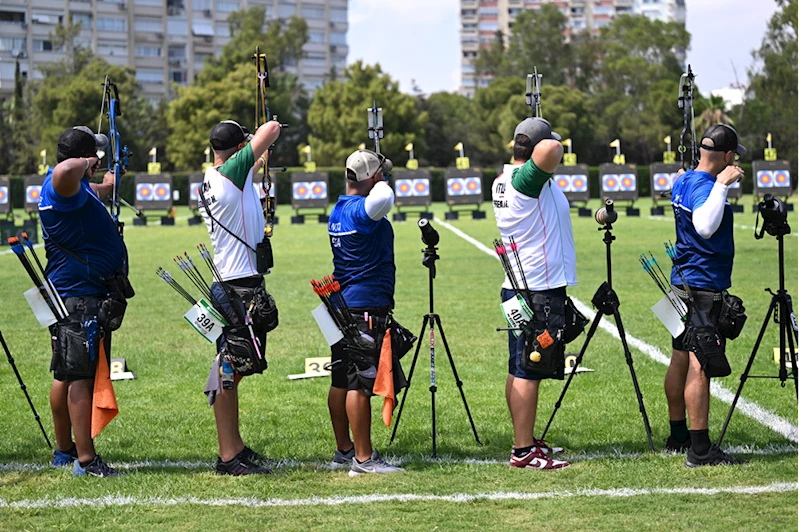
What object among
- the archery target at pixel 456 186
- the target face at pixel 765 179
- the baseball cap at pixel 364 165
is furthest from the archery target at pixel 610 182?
the baseball cap at pixel 364 165

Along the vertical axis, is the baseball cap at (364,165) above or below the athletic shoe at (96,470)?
above

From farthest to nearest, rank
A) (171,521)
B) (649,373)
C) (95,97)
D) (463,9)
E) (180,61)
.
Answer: (463,9) < (180,61) < (95,97) < (649,373) < (171,521)

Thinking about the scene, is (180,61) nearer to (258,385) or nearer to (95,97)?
(95,97)

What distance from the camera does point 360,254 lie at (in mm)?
6062

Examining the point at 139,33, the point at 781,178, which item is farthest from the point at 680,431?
the point at 139,33

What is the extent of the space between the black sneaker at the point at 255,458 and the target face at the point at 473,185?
2786cm

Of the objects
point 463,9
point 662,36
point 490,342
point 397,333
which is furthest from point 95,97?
point 463,9

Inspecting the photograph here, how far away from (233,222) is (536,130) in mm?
1759

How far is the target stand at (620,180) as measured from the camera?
34.1 metres

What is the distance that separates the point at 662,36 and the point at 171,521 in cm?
6558

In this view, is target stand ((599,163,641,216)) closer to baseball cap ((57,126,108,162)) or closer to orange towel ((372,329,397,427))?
orange towel ((372,329,397,427))

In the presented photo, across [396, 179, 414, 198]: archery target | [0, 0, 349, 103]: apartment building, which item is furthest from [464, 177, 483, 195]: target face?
[0, 0, 349, 103]: apartment building

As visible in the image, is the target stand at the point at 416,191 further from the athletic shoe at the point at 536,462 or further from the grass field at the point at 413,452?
the athletic shoe at the point at 536,462

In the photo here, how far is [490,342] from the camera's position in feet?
33.5
